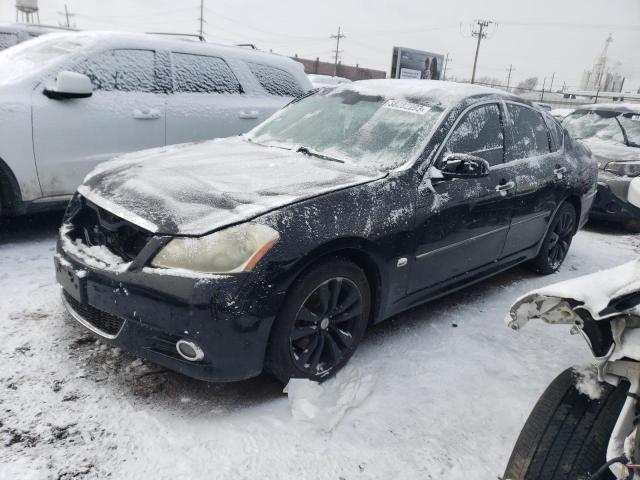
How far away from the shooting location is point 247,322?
7.31ft

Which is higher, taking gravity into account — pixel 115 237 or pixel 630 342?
pixel 630 342

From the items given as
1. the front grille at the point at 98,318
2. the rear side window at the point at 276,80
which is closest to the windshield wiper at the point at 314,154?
the front grille at the point at 98,318

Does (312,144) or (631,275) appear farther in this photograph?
(312,144)

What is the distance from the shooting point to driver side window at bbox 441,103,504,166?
3.26 meters

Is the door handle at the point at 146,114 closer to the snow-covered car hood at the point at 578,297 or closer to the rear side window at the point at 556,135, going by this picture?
the rear side window at the point at 556,135

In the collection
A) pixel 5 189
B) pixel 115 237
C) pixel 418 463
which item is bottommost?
pixel 418 463

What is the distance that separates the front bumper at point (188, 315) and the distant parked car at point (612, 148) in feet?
17.6

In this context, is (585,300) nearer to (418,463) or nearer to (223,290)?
(418,463)

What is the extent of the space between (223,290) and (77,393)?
95 centimetres

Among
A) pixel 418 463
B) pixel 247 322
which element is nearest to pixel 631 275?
pixel 418 463

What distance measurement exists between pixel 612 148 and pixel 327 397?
242 inches

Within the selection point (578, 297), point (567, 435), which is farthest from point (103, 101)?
point (567, 435)

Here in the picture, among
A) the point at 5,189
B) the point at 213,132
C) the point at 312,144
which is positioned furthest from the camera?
the point at 213,132

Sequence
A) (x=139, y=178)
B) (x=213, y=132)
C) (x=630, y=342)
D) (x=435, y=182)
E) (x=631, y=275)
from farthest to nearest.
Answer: (x=213, y=132)
(x=435, y=182)
(x=139, y=178)
(x=631, y=275)
(x=630, y=342)
